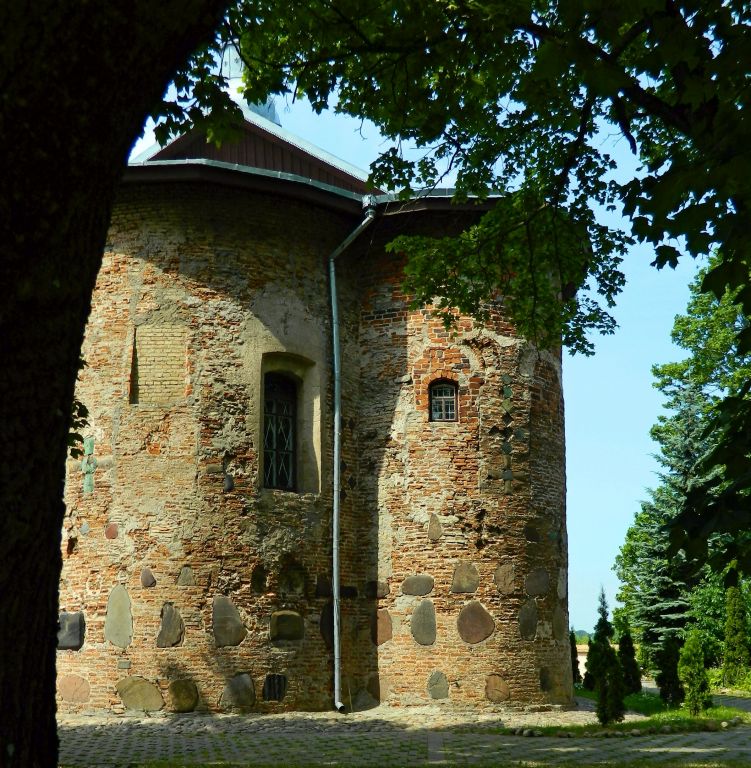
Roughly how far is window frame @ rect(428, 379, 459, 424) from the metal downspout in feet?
4.17

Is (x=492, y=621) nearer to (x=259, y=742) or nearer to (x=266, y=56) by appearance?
(x=259, y=742)

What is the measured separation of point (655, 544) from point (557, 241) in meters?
14.2

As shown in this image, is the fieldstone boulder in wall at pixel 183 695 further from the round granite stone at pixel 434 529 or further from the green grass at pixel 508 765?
the round granite stone at pixel 434 529

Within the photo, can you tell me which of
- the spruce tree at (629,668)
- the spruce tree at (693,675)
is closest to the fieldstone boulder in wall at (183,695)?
the spruce tree at (693,675)

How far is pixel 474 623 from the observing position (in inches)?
535

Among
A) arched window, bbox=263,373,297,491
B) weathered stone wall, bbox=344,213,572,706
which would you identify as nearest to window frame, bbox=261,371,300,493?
arched window, bbox=263,373,297,491

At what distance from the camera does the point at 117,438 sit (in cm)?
1344

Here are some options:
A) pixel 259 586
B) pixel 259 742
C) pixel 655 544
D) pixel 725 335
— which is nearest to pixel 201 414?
pixel 259 586

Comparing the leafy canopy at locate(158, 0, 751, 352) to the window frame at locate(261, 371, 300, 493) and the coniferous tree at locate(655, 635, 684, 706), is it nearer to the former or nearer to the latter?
the window frame at locate(261, 371, 300, 493)

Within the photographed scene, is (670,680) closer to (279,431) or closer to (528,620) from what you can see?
(528,620)

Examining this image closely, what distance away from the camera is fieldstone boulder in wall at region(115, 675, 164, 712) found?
12516mm

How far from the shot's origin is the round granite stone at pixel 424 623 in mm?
13625

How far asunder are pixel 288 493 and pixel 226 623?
1.88 meters

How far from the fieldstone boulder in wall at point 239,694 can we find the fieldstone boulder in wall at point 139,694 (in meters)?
0.78
